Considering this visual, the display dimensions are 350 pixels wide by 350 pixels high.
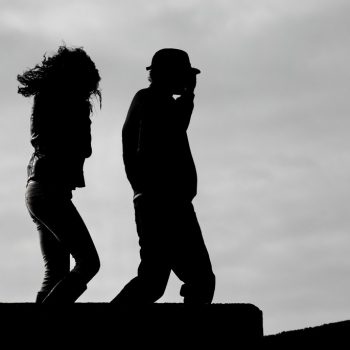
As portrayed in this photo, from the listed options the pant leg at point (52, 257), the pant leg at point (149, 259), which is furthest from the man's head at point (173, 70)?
the pant leg at point (52, 257)

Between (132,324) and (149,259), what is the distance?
767 millimetres

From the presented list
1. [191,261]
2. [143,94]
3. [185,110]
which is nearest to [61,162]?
[143,94]

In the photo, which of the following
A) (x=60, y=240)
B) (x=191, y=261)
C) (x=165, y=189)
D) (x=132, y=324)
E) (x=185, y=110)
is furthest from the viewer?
(x=185, y=110)

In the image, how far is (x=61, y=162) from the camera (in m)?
7.89

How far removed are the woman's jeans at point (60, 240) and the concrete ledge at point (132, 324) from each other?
0.37 metres

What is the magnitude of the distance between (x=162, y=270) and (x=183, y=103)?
137 centimetres

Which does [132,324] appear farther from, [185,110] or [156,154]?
[185,110]

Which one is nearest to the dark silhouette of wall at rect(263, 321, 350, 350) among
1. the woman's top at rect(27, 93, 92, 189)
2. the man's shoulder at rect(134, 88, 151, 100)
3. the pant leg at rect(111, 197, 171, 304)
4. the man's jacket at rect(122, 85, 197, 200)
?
the pant leg at rect(111, 197, 171, 304)

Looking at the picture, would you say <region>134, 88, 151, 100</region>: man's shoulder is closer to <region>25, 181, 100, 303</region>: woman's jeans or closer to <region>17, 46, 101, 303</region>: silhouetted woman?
<region>17, 46, 101, 303</region>: silhouetted woman

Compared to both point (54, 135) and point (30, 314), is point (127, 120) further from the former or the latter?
point (30, 314)

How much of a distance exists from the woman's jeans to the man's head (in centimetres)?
126

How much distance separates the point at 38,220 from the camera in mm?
7812

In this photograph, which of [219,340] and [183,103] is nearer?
[219,340]

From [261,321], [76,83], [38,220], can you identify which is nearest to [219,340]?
[261,321]
